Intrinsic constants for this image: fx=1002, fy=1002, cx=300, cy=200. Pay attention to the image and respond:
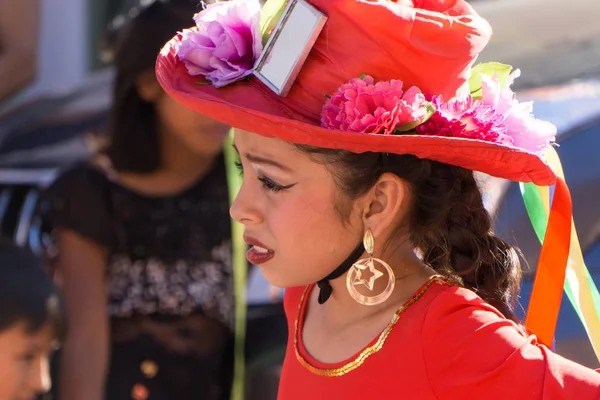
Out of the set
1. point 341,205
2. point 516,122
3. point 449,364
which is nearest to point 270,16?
point 341,205

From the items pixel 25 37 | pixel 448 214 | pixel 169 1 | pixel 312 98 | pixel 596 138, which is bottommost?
pixel 25 37

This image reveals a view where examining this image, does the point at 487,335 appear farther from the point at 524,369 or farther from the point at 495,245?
the point at 495,245

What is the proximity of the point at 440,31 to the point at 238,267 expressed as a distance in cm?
142

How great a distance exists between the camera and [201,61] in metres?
1.68

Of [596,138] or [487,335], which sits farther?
[596,138]

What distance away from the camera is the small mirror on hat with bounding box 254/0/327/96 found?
5.16 ft

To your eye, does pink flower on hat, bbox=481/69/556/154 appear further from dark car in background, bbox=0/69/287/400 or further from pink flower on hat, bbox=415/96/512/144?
dark car in background, bbox=0/69/287/400

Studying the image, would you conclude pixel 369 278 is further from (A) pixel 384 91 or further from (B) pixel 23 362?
(B) pixel 23 362

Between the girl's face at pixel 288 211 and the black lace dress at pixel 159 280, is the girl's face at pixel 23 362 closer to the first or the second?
the black lace dress at pixel 159 280

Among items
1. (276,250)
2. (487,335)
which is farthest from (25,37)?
(487,335)

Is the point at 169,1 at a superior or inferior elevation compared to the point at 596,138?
inferior

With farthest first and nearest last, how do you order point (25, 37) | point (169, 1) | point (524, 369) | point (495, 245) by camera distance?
point (25, 37)
point (169, 1)
point (495, 245)
point (524, 369)

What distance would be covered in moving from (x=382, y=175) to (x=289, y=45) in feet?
0.90

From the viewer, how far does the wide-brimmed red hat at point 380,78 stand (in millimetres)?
1521
